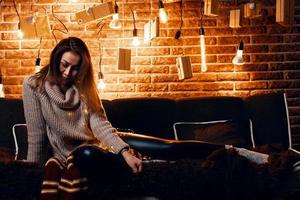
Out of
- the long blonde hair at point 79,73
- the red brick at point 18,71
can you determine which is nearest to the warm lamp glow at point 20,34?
the red brick at point 18,71

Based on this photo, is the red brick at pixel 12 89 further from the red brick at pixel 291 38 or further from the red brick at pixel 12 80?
the red brick at pixel 291 38

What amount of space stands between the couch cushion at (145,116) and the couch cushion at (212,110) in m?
0.09

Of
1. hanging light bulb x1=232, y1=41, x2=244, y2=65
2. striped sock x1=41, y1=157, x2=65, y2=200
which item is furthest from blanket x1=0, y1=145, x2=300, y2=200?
hanging light bulb x1=232, y1=41, x2=244, y2=65

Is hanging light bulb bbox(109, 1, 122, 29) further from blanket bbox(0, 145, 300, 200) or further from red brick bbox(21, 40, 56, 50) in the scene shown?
blanket bbox(0, 145, 300, 200)

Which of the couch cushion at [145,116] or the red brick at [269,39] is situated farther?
the red brick at [269,39]

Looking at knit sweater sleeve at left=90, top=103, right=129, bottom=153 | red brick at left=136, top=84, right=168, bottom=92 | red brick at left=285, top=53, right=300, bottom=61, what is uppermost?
red brick at left=285, top=53, right=300, bottom=61

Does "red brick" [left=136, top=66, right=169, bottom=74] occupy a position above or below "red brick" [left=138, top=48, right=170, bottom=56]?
below

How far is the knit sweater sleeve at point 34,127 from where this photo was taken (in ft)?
9.05

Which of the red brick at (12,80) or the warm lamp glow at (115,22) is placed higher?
the warm lamp glow at (115,22)

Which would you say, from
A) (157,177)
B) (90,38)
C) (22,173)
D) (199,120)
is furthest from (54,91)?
(90,38)

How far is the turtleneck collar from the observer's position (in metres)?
2.82

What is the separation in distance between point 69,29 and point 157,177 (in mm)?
2170

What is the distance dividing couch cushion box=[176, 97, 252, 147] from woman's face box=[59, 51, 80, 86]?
1.09 metres

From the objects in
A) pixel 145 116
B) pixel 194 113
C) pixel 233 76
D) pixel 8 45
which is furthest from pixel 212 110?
pixel 8 45
